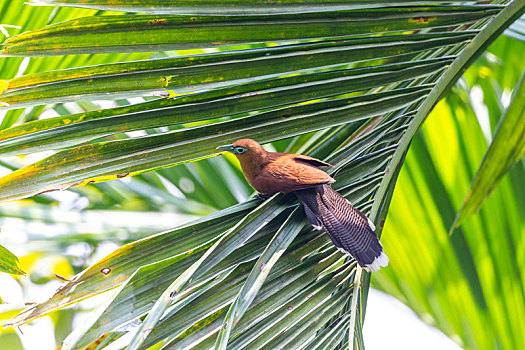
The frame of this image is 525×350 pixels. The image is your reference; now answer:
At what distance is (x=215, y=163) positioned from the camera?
1.78 meters

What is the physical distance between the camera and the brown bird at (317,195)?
839mm

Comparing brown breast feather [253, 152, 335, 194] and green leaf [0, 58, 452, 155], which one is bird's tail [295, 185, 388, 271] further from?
green leaf [0, 58, 452, 155]

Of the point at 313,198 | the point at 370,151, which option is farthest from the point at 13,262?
the point at 370,151

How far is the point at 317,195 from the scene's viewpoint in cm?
89

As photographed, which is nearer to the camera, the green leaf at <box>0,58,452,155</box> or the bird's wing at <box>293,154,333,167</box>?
the green leaf at <box>0,58,452,155</box>

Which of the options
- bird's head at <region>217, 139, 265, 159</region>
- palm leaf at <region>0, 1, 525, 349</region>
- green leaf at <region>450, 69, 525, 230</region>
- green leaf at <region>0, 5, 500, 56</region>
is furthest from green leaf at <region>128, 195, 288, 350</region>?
green leaf at <region>450, 69, 525, 230</region>

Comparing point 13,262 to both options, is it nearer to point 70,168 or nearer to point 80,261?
point 70,168

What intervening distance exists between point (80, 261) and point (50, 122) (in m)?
1.00

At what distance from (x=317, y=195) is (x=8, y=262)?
1.74 ft

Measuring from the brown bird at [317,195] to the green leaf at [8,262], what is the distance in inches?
15.5

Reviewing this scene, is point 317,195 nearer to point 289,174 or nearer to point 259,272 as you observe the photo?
point 289,174

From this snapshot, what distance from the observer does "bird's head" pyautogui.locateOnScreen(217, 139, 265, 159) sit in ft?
3.05

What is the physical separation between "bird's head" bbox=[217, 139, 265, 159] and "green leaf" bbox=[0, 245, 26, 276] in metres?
0.41

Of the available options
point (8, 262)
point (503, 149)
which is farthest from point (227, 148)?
A: point (503, 149)
